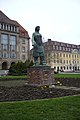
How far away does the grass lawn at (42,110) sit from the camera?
7.04m

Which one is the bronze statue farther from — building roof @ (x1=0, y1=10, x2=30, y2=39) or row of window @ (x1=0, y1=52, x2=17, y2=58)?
building roof @ (x1=0, y1=10, x2=30, y2=39)

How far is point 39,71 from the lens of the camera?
17.5 meters

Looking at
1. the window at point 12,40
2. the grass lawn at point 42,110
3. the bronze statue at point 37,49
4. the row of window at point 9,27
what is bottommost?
the grass lawn at point 42,110

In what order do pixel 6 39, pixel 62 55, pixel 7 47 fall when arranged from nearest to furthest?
pixel 6 39, pixel 7 47, pixel 62 55

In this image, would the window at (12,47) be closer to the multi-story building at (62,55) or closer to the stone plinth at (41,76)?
the multi-story building at (62,55)

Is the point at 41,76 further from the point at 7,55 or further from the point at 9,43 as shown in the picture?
the point at 9,43

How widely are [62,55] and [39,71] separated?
91984mm

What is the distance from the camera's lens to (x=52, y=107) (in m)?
8.41

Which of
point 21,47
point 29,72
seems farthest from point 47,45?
point 29,72

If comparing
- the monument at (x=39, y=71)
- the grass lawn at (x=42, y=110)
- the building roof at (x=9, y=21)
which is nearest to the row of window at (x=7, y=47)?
the building roof at (x=9, y=21)

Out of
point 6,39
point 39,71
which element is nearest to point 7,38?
point 6,39

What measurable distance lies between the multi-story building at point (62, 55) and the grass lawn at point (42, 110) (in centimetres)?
8523

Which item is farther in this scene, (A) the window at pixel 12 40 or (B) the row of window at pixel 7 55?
(A) the window at pixel 12 40

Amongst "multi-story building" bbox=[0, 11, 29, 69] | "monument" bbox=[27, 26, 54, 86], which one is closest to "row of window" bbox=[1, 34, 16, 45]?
"multi-story building" bbox=[0, 11, 29, 69]
